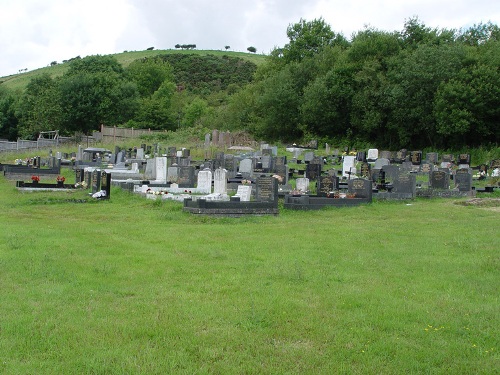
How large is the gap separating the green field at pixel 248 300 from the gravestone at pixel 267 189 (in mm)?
3033

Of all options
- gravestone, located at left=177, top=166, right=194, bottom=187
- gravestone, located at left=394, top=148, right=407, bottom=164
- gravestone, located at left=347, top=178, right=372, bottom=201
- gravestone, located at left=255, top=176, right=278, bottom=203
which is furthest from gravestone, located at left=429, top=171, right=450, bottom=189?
gravestone, located at left=394, top=148, right=407, bottom=164

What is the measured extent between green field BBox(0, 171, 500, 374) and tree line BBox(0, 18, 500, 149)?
2651 cm

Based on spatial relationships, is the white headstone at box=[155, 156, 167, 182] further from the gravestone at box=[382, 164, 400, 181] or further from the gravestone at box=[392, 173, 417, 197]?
the gravestone at box=[382, 164, 400, 181]

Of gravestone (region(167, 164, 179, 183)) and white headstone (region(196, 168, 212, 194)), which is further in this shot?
gravestone (region(167, 164, 179, 183))

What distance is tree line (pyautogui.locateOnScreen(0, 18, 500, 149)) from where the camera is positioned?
118ft

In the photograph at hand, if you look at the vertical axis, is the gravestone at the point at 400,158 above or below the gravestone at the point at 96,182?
above

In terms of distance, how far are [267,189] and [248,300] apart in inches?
352

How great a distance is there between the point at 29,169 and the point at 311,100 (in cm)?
2541

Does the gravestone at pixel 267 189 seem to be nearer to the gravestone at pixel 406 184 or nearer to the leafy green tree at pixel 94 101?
the gravestone at pixel 406 184

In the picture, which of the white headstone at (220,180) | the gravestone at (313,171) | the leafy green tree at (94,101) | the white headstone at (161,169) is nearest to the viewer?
the white headstone at (220,180)

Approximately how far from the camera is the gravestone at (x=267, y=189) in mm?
15047

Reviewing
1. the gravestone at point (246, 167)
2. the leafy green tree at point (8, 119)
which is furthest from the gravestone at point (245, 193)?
the leafy green tree at point (8, 119)

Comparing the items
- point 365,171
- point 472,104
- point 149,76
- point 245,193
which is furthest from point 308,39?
point 245,193

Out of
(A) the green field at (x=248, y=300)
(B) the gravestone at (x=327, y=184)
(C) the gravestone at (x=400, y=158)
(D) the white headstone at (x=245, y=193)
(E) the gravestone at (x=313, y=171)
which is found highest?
(C) the gravestone at (x=400, y=158)
